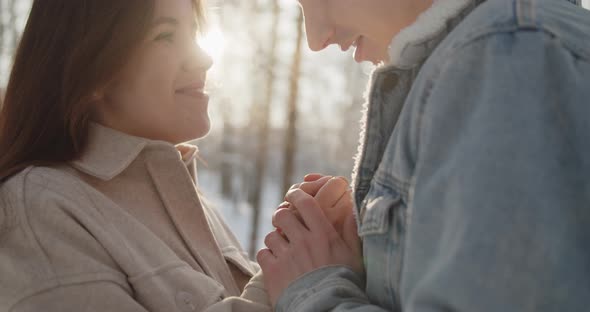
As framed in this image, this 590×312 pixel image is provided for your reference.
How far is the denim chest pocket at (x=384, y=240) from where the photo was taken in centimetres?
106

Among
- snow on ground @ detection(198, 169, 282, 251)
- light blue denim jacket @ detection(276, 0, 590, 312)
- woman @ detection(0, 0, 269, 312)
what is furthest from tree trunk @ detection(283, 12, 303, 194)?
light blue denim jacket @ detection(276, 0, 590, 312)

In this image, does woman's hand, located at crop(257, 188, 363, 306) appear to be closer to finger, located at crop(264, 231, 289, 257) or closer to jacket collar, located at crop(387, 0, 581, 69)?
finger, located at crop(264, 231, 289, 257)

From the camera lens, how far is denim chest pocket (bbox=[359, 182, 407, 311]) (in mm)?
→ 1061

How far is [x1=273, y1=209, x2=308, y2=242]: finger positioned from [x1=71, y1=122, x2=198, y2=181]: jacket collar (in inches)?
24.4

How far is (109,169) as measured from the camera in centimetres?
180

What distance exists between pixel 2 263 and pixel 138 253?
386mm

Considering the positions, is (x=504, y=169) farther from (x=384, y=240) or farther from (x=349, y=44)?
(x=349, y=44)

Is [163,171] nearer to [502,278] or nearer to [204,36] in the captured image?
[204,36]

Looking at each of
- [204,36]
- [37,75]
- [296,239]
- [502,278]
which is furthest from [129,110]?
[502,278]

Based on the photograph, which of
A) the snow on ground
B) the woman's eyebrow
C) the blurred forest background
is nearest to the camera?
the woman's eyebrow

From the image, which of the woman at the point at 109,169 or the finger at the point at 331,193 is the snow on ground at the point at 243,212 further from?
the finger at the point at 331,193

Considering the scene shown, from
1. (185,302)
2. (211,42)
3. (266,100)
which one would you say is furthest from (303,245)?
(266,100)

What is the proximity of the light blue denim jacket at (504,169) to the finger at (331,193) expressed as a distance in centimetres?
56

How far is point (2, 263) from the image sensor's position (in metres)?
1.58
